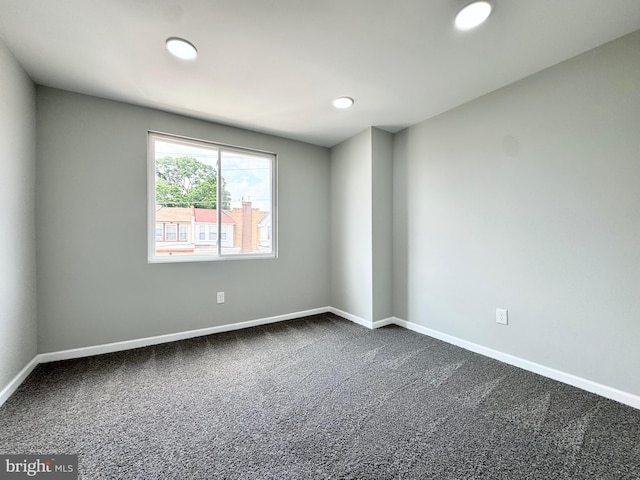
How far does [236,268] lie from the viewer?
3188 mm

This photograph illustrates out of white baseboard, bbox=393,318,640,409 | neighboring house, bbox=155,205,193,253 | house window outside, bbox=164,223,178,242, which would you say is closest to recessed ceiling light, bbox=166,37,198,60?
neighboring house, bbox=155,205,193,253

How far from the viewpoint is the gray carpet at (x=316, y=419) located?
1.27 m

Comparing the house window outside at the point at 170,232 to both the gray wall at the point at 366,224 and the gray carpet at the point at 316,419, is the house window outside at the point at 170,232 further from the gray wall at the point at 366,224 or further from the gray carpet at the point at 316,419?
the gray wall at the point at 366,224

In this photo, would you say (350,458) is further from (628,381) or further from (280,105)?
(280,105)

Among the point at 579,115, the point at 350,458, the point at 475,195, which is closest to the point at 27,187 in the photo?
the point at 350,458

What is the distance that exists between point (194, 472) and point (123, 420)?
68 cm

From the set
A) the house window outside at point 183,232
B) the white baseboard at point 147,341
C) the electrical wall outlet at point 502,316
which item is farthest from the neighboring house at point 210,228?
the electrical wall outlet at point 502,316

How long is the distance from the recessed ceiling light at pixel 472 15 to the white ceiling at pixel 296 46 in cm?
5

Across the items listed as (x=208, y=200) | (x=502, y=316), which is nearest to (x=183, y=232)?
(x=208, y=200)

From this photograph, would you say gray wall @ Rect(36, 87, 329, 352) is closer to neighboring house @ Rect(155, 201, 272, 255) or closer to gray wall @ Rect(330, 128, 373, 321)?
neighboring house @ Rect(155, 201, 272, 255)

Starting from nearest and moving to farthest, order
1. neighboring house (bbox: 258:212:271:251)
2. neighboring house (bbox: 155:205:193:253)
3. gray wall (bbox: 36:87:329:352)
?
gray wall (bbox: 36:87:329:352) < neighboring house (bbox: 155:205:193:253) < neighboring house (bbox: 258:212:271:251)

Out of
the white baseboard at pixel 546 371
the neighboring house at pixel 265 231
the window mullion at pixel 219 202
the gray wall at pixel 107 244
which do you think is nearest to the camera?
the white baseboard at pixel 546 371

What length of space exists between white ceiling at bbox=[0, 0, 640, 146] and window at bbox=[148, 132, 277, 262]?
547 mm

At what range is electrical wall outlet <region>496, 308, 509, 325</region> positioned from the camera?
2311 mm
